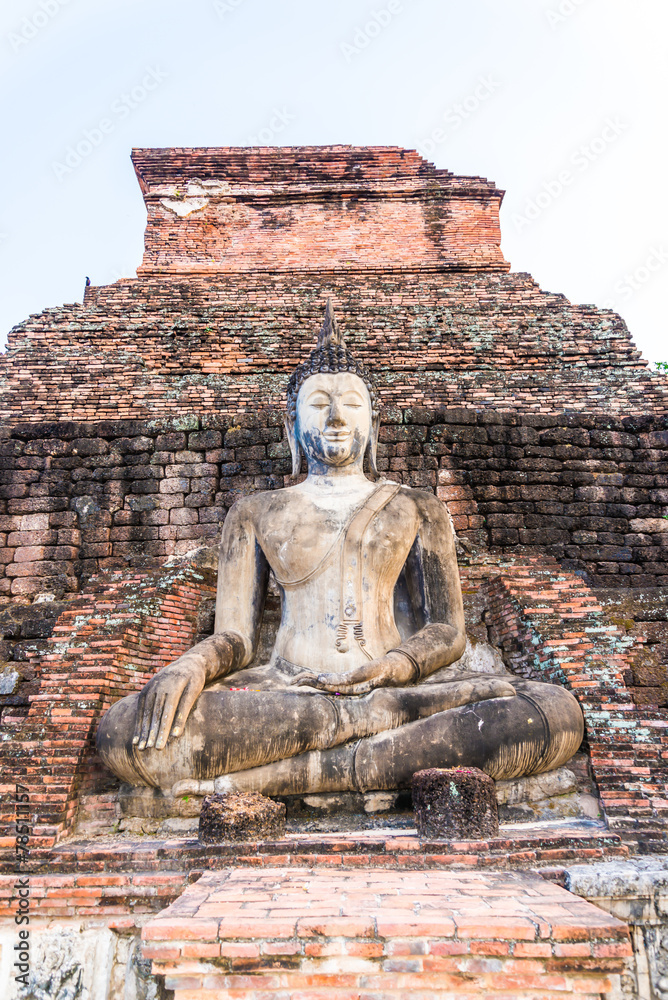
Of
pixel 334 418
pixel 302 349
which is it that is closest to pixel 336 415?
pixel 334 418

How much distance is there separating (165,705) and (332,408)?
2.24m

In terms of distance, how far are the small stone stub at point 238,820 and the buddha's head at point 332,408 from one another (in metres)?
2.37

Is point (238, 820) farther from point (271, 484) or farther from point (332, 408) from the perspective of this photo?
point (271, 484)

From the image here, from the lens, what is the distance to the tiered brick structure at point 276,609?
93.4 inches

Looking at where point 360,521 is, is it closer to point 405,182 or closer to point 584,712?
point 584,712

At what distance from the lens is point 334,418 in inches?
199

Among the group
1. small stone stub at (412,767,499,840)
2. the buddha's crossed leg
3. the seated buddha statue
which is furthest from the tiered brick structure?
the seated buddha statue

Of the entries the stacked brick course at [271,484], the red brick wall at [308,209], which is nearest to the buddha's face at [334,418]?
the stacked brick course at [271,484]

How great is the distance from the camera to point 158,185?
56.1ft

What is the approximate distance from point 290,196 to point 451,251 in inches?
158

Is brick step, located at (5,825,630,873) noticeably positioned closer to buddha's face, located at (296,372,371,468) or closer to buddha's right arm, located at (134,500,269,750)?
buddha's right arm, located at (134,500,269,750)

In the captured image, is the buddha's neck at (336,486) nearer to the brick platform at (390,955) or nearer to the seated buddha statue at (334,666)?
the seated buddha statue at (334,666)

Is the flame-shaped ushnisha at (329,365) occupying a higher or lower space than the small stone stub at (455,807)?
higher

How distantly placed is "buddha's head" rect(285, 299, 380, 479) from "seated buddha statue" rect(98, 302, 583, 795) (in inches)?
0.4
